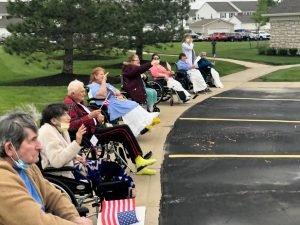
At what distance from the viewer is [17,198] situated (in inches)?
131

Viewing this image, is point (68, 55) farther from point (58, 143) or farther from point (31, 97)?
point (58, 143)

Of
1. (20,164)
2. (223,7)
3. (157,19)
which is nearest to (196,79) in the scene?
(20,164)

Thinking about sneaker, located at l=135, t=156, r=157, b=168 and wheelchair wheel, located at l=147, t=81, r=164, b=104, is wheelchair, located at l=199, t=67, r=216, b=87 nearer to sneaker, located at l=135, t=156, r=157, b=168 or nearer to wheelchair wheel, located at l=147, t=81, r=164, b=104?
wheelchair wheel, located at l=147, t=81, r=164, b=104

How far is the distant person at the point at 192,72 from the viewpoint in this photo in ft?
53.2

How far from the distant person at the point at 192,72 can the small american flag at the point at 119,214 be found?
37.2ft

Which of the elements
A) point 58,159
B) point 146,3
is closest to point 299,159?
point 58,159

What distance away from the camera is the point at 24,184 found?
357 centimetres

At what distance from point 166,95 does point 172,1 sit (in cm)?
1630

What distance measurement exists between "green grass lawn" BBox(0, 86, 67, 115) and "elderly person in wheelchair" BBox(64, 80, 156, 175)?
21.1 ft

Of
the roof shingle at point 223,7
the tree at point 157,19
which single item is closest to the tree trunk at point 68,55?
the tree at point 157,19

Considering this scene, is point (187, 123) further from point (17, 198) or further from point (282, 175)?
point (17, 198)

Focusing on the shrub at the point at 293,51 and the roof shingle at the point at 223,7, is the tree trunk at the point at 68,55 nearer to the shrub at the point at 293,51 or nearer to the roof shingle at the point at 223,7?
the shrub at the point at 293,51

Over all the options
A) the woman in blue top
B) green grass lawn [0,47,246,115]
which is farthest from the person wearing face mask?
green grass lawn [0,47,246,115]

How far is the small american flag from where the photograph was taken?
4.98 metres
